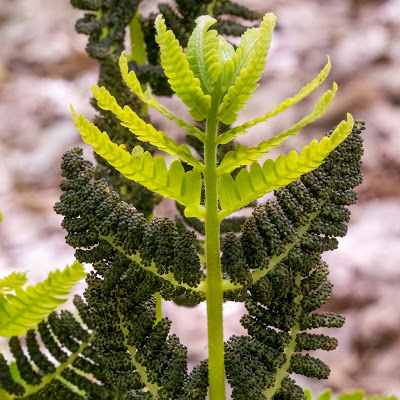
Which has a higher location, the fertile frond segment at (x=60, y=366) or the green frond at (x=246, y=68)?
the green frond at (x=246, y=68)

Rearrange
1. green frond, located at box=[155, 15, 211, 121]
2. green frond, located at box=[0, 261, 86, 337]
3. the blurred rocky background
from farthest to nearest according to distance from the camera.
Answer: the blurred rocky background
green frond, located at box=[0, 261, 86, 337]
green frond, located at box=[155, 15, 211, 121]

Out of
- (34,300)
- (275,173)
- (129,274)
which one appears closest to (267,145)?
(275,173)

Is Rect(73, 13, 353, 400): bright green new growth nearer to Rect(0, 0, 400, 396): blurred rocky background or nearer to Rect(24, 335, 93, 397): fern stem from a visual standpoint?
Rect(24, 335, 93, 397): fern stem

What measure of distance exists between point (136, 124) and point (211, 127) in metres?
0.04

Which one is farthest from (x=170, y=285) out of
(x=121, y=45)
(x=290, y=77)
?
(x=290, y=77)

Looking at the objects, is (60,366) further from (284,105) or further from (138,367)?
(284,105)

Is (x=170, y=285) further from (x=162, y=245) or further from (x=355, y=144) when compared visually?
(x=355, y=144)

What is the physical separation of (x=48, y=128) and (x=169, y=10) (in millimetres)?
704

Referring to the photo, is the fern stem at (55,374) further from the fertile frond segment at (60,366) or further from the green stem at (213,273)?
the green stem at (213,273)

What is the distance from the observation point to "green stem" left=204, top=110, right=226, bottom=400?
0.29 meters

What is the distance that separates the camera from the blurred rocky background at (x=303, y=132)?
3.12 feet

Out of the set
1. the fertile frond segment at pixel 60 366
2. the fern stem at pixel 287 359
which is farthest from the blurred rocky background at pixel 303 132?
the fern stem at pixel 287 359

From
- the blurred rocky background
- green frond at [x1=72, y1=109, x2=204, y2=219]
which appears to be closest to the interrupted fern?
green frond at [x1=72, y1=109, x2=204, y2=219]

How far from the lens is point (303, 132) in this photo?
1048mm
